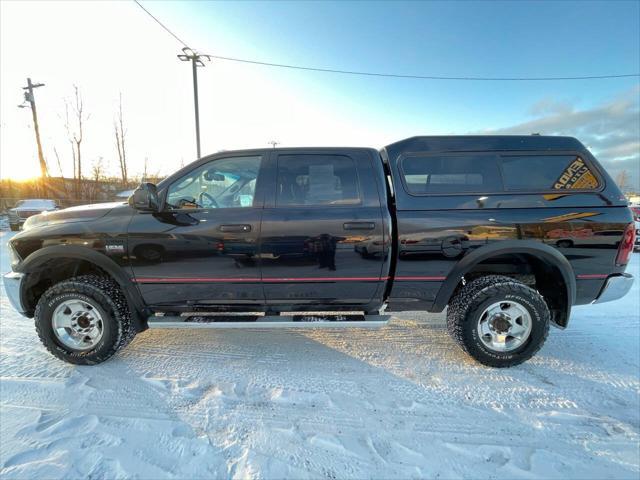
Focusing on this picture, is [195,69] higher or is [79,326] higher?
[195,69]

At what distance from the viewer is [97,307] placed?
8.92 ft

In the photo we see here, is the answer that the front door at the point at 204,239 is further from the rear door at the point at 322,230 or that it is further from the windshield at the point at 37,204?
the windshield at the point at 37,204

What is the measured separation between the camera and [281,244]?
2.63m

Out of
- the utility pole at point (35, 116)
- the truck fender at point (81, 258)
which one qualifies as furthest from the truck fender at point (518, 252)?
the utility pole at point (35, 116)

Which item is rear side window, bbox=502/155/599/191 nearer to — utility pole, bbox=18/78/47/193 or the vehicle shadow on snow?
the vehicle shadow on snow

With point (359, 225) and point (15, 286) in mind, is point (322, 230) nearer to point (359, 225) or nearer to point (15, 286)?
point (359, 225)

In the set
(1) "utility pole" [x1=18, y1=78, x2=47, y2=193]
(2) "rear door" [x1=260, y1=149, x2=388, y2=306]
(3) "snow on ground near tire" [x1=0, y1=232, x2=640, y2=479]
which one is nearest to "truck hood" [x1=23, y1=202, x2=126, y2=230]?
(3) "snow on ground near tire" [x1=0, y1=232, x2=640, y2=479]

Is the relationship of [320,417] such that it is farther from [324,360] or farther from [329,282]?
[329,282]

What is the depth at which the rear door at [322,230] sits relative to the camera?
263 cm

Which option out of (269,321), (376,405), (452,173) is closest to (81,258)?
(269,321)

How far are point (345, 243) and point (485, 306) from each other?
142cm

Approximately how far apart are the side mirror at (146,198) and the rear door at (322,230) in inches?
39.2

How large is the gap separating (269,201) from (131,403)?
6.53ft

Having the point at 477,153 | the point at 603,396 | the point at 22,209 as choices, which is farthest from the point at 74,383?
the point at 22,209
